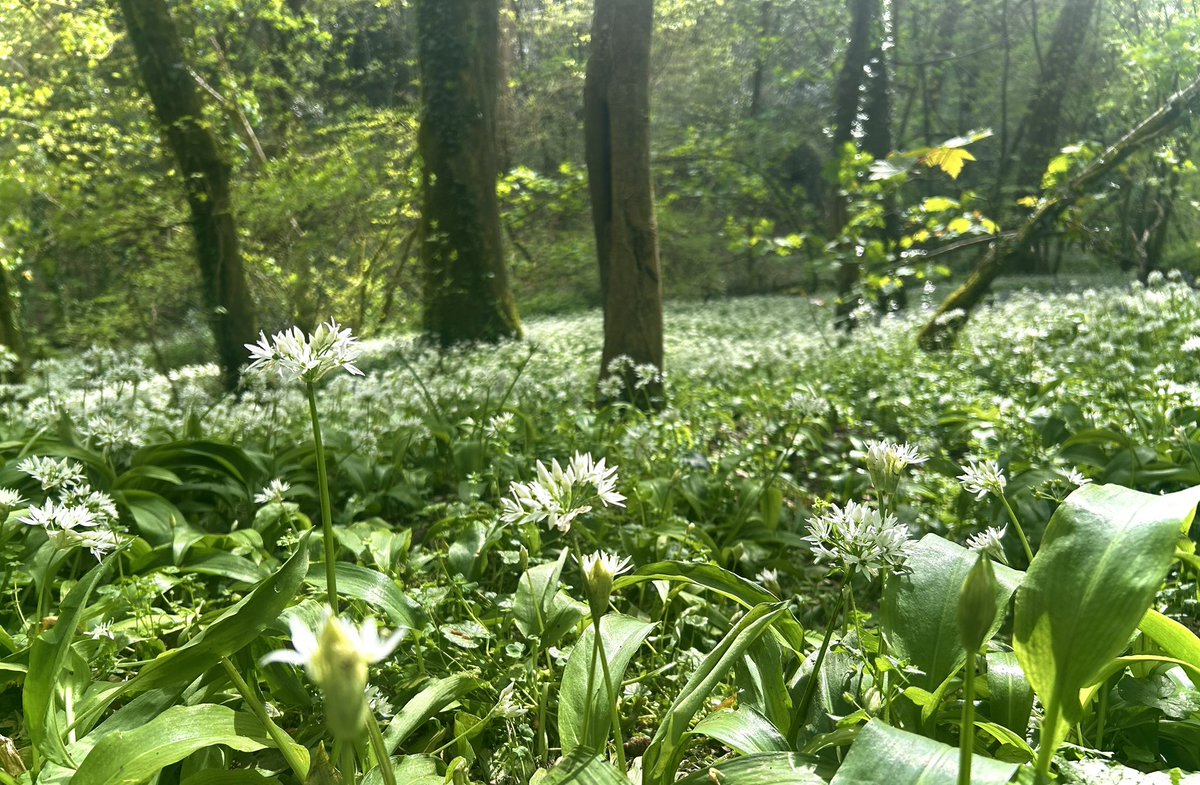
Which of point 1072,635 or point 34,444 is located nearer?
point 1072,635

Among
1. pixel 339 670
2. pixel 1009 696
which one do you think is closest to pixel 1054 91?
pixel 1009 696

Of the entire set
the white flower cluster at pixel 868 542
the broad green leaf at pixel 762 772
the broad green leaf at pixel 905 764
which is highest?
the white flower cluster at pixel 868 542

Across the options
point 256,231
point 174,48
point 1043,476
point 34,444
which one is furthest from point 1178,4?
point 256,231

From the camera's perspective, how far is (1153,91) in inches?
265

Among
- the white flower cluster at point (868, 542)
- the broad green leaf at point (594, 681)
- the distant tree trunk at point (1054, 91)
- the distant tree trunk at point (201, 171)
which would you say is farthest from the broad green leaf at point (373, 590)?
the distant tree trunk at point (1054, 91)

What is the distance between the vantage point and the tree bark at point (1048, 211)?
14.8 ft

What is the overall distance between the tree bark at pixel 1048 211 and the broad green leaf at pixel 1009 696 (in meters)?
4.52

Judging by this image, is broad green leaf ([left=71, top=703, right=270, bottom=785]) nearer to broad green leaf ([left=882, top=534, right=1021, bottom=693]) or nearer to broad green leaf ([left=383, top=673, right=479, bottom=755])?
broad green leaf ([left=383, top=673, right=479, bottom=755])

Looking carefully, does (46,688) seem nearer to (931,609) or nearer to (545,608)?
(545,608)

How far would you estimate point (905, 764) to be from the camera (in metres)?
0.91

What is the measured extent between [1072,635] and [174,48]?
29.2ft

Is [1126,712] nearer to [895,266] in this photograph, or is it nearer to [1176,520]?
[1176,520]

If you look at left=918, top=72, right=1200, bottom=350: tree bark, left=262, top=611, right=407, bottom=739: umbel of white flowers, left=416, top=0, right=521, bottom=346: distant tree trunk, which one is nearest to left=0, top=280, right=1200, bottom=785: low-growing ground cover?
left=262, top=611, right=407, bottom=739: umbel of white flowers

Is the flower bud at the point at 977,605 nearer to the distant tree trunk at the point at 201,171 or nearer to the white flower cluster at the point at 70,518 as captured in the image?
the white flower cluster at the point at 70,518
